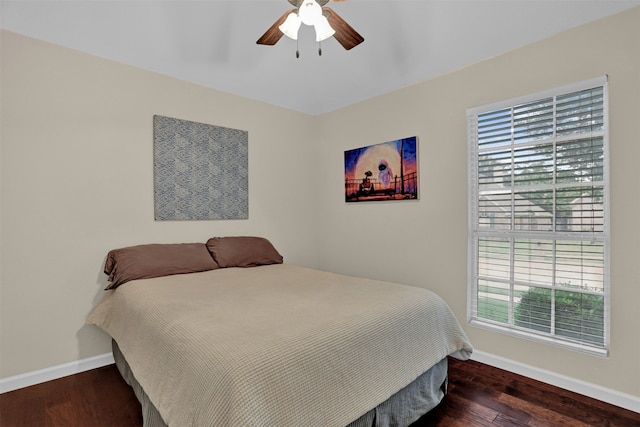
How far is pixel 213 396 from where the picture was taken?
109 centimetres

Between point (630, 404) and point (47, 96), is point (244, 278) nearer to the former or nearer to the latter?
point (47, 96)

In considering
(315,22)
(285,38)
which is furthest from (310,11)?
(285,38)

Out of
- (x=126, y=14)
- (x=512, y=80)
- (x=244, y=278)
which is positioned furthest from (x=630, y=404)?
(x=126, y=14)

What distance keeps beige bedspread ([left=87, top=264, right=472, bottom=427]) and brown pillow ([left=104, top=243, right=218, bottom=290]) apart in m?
0.17

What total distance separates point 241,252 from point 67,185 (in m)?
1.45

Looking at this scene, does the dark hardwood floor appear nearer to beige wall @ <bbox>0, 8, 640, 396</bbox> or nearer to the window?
beige wall @ <bbox>0, 8, 640, 396</bbox>

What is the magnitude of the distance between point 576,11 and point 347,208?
2.47 m

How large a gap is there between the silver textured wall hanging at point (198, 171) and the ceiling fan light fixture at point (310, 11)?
1.76 metres

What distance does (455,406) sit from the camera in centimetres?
201

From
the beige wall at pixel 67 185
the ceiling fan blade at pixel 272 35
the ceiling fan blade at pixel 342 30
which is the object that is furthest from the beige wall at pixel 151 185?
the ceiling fan blade at pixel 272 35

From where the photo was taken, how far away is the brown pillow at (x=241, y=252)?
9.79 ft

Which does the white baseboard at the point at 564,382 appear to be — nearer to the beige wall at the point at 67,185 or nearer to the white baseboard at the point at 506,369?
the white baseboard at the point at 506,369

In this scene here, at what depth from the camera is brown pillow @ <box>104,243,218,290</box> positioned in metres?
2.43

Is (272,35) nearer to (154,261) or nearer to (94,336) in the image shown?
(154,261)
